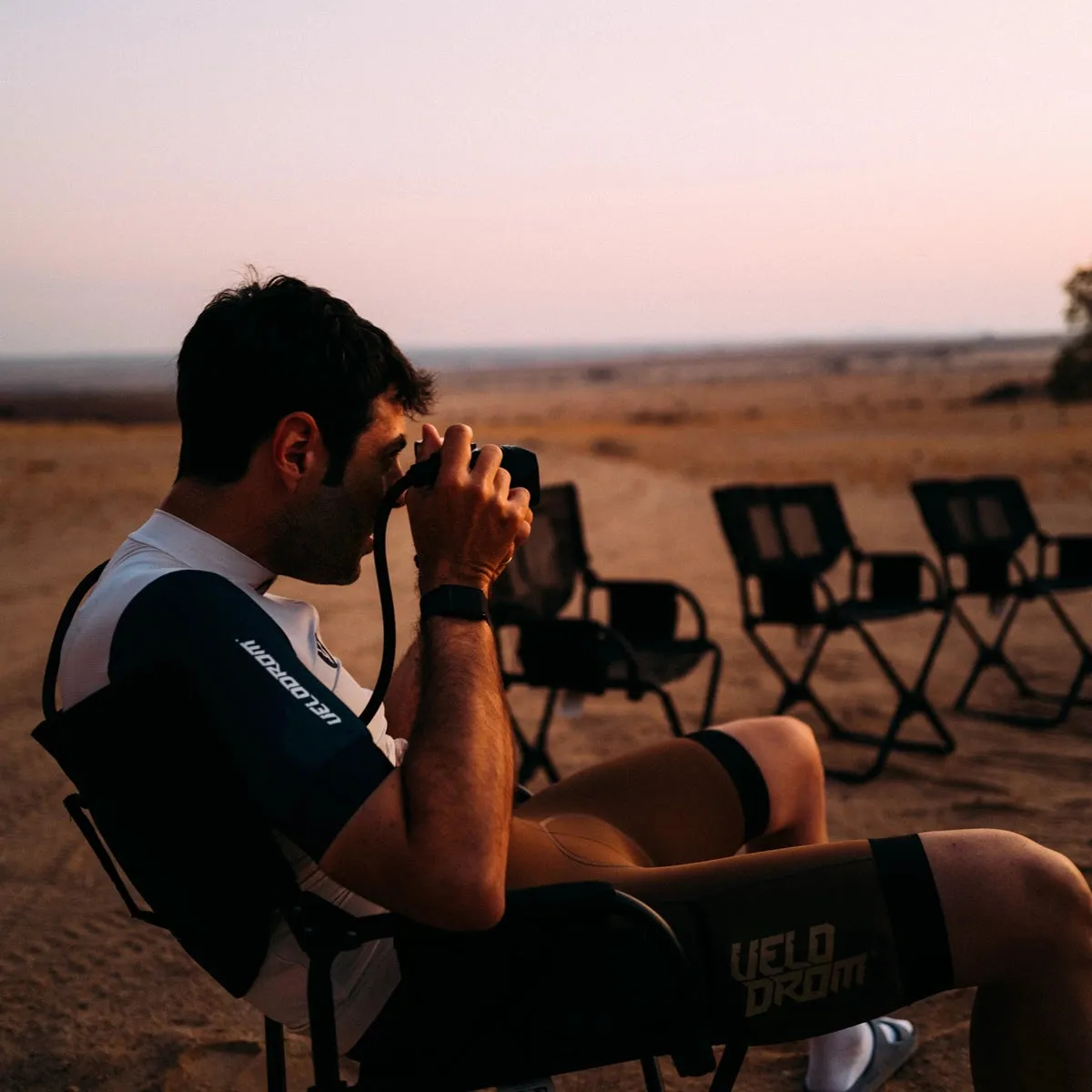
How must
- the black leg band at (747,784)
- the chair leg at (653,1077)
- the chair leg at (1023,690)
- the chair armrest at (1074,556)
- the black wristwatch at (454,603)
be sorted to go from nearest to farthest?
1. the black wristwatch at (454,603)
2. the chair leg at (653,1077)
3. the black leg band at (747,784)
4. the chair leg at (1023,690)
5. the chair armrest at (1074,556)

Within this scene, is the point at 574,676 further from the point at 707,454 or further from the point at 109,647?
the point at 707,454

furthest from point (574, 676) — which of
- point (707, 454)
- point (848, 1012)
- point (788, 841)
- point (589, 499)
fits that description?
point (707, 454)

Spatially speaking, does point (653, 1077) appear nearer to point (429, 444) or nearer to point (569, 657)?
point (429, 444)

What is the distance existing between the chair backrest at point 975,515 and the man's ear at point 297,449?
13.5 ft

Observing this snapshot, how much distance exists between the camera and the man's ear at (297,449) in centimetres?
162

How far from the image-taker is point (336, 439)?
167 cm

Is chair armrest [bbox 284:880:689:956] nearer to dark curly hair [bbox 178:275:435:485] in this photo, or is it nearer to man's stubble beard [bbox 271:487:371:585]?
man's stubble beard [bbox 271:487:371:585]

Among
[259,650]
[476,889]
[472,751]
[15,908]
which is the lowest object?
[15,908]

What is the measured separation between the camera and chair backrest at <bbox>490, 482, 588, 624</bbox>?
15.0 ft

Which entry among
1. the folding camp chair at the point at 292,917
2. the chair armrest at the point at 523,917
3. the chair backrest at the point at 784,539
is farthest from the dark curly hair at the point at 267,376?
the chair backrest at the point at 784,539

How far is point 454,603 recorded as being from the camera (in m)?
1.60

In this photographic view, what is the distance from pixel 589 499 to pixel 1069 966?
1291 cm

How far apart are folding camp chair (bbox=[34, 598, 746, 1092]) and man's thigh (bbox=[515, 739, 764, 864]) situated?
0.37 m

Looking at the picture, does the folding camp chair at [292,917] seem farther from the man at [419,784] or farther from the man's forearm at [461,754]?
the man's forearm at [461,754]
